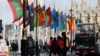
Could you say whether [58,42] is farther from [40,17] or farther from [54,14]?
[54,14]

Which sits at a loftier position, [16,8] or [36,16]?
[16,8]

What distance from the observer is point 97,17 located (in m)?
153

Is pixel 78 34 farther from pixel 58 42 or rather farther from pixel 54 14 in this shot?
pixel 58 42

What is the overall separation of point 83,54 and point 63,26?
12.1 m

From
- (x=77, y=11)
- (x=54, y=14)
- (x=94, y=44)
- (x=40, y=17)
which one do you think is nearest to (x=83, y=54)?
(x=94, y=44)

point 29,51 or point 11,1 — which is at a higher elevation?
point 11,1

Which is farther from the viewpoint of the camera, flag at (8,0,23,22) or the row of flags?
the row of flags

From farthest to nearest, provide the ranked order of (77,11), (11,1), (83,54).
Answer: (77,11) → (83,54) → (11,1)

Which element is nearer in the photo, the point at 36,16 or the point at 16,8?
the point at 16,8

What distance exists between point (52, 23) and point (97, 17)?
352 ft

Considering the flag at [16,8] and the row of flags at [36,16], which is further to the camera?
the row of flags at [36,16]

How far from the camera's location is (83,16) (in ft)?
505

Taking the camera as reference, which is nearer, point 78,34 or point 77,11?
point 78,34

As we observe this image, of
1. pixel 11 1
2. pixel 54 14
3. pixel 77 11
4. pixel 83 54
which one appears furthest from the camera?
pixel 77 11
